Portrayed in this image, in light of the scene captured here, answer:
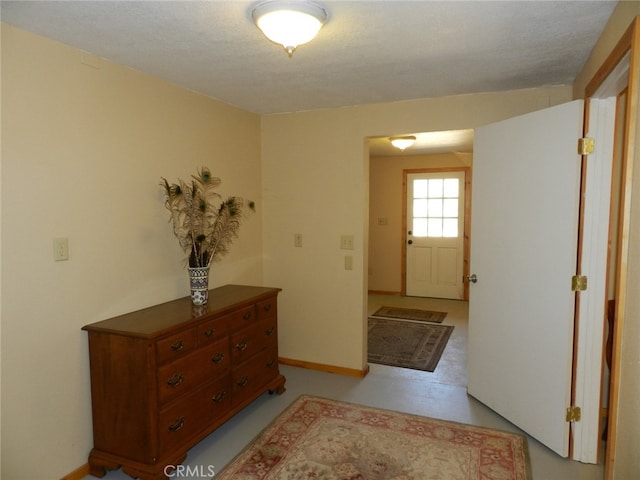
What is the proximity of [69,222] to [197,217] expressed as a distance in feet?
2.61

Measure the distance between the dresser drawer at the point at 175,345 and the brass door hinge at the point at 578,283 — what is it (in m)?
2.16

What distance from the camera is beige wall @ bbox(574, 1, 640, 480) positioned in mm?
1490

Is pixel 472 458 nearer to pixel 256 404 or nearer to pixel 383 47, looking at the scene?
pixel 256 404

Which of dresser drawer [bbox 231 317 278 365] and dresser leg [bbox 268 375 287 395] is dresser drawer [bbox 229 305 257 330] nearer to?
dresser drawer [bbox 231 317 278 365]

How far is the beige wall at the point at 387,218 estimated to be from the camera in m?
6.89

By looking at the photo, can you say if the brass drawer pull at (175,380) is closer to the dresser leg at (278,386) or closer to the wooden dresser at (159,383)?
the wooden dresser at (159,383)

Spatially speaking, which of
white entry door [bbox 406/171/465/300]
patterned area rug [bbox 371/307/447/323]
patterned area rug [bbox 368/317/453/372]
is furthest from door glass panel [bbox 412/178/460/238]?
patterned area rug [bbox 368/317/453/372]

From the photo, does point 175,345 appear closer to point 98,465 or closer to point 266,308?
point 98,465

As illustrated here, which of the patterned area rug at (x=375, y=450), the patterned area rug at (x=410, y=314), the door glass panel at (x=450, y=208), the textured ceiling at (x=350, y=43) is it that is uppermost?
the textured ceiling at (x=350, y=43)

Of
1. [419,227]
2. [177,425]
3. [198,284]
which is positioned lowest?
[177,425]

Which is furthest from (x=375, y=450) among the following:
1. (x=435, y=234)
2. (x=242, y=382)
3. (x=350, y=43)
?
(x=435, y=234)

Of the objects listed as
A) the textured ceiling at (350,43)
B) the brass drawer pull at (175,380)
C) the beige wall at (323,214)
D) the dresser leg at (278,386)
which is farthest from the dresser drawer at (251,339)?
the textured ceiling at (350,43)

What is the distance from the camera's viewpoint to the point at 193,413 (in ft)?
8.06

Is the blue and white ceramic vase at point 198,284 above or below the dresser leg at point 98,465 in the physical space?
above
